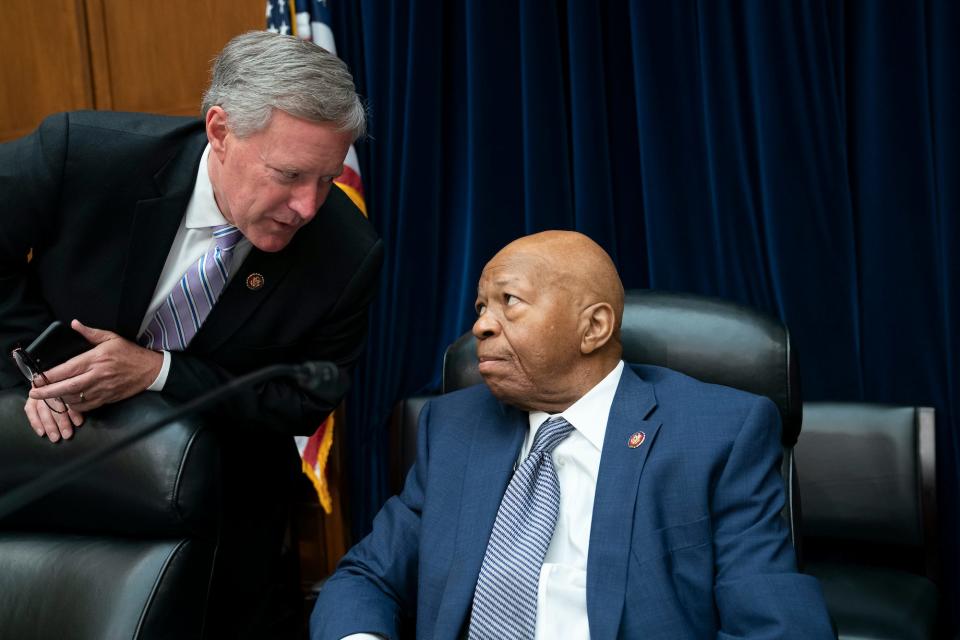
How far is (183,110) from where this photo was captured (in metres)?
3.28

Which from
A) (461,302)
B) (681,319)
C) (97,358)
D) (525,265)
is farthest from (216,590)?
(461,302)

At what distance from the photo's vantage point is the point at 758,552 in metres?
1.55

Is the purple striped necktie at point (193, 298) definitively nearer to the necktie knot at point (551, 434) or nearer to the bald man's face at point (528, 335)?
the bald man's face at point (528, 335)

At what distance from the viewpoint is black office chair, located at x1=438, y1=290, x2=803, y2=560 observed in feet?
5.94

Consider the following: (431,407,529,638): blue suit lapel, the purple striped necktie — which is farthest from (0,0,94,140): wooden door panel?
(431,407,529,638): blue suit lapel

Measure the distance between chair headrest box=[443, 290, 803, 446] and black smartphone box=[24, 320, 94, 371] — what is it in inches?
40.8

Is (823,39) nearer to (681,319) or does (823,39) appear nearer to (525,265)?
(681,319)

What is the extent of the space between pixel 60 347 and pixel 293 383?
44 centimetres

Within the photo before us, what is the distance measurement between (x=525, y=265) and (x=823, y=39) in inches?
46.0

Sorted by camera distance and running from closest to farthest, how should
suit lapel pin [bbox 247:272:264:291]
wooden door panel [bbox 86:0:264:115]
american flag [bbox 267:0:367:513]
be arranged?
suit lapel pin [bbox 247:272:264:291], american flag [bbox 267:0:367:513], wooden door panel [bbox 86:0:264:115]

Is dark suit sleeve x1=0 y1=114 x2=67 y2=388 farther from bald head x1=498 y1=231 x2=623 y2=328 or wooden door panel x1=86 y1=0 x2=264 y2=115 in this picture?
wooden door panel x1=86 y1=0 x2=264 y2=115

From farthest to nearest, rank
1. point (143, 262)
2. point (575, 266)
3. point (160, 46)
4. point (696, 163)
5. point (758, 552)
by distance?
point (160, 46)
point (696, 163)
point (143, 262)
point (575, 266)
point (758, 552)

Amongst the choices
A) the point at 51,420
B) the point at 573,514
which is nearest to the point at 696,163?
the point at 573,514

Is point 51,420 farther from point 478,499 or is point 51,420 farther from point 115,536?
point 478,499
